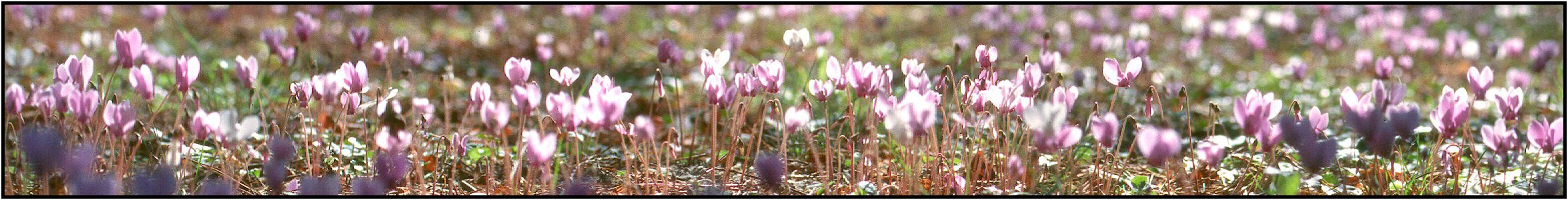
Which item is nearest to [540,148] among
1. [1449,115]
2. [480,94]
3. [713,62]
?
[480,94]

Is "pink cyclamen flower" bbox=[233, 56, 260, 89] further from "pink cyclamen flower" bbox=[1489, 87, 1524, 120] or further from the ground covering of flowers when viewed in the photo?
"pink cyclamen flower" bbox=[1489, 87, 1524, 120]

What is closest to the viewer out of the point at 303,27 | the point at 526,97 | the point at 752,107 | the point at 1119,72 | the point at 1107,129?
the point at 1107,129

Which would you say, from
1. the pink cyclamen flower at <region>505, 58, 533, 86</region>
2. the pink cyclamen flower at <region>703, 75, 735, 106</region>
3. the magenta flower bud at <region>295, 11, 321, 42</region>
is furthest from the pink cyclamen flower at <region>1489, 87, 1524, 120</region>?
the magenta flower bud at <region>295, 11, 321, 42</region>

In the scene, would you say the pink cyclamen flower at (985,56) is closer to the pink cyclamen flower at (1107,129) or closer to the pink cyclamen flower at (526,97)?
the pink cyclamen flower at (1107,129)

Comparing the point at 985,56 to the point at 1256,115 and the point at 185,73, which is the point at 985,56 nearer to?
the point at 1256,115

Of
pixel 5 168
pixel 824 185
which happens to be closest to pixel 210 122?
pixel 5 168

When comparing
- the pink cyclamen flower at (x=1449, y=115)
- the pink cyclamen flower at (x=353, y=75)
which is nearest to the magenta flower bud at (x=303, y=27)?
the pink cyclamen flower at (x=353, y=75)
